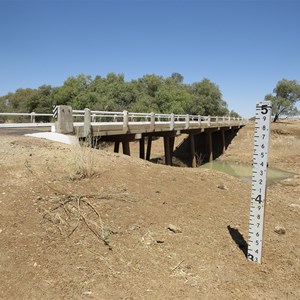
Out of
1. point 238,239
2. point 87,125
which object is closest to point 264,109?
point 238,239

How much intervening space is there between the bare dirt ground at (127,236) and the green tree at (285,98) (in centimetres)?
5656

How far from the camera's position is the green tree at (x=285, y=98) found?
191 ft

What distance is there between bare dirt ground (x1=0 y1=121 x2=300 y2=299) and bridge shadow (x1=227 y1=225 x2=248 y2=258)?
0.02 metres

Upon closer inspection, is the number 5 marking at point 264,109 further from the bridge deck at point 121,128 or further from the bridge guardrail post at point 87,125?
the bridge guardrail post at point 87,125

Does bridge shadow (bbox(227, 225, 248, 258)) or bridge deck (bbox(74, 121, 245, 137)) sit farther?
bridge deck (bbox(74, 121, 245, 137))

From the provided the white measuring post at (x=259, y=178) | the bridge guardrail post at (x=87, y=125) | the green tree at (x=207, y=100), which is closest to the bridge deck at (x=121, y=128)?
the bridge guardrail post at (x=87, y=125)

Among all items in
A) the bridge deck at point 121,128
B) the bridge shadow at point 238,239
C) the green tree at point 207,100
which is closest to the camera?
the bridge shadow at point 238,239

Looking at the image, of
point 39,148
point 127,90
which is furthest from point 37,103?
point 39,148

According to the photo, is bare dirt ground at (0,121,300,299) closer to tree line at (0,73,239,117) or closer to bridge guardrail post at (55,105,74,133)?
bridge guardrail post at (55,105,74,133)

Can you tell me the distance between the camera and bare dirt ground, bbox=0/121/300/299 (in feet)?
10.6

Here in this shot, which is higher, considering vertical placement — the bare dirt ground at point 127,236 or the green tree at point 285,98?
the green tree at point 285,98

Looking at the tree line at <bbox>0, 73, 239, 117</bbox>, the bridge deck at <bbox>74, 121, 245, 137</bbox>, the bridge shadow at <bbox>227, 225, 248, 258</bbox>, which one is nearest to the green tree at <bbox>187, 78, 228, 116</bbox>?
the tree line at <bbox>0, 73, 239, 117</bbox>

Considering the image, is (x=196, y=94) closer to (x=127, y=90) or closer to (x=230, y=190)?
(x=127, y=90)

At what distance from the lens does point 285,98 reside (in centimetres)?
6041
